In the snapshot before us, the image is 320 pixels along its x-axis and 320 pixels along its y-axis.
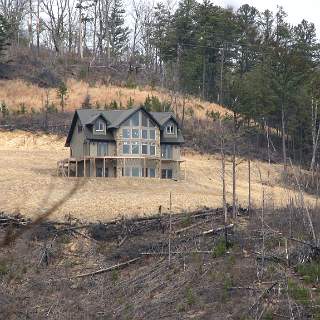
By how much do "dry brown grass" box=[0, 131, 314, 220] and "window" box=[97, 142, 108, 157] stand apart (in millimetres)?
2813

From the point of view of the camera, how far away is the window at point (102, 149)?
46.1m

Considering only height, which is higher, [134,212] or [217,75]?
[217,75]

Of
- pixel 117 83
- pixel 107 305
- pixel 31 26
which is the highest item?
pixel 31 26

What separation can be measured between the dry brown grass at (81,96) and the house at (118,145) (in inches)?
521

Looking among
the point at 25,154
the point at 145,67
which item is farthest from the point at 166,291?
the point at 145,67

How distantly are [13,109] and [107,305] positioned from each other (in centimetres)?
3472

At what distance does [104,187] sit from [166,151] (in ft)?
25.9

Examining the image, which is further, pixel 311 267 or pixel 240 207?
pixel 240 207

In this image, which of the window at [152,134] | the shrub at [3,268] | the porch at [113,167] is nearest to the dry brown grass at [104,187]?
the porch at [113,167]

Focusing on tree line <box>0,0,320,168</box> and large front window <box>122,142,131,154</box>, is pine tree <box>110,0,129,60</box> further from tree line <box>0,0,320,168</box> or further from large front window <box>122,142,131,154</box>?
large front window <box>122,142,131,154</box>

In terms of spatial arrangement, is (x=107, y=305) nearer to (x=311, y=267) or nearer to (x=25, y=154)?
(x=311, y=267)

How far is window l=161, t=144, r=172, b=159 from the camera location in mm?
48188

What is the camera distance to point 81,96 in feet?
205

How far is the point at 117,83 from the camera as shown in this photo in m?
69.1
